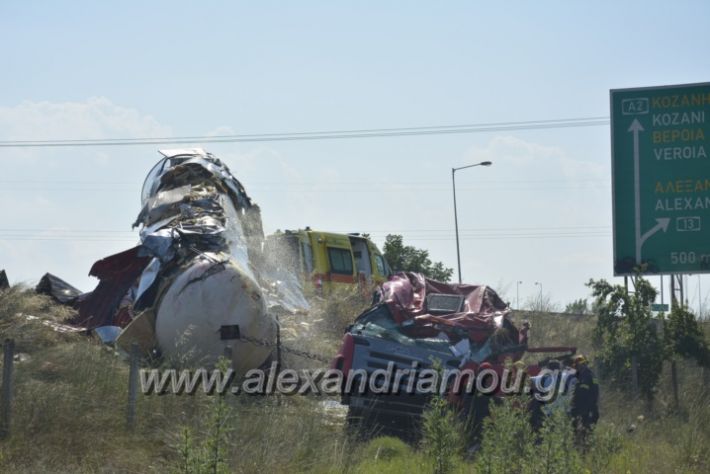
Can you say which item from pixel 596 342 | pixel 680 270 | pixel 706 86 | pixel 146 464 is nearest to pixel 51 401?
pixel 146 464

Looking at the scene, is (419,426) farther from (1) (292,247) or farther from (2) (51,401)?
(1) (292,247)

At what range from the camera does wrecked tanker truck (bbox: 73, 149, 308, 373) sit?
14.6m

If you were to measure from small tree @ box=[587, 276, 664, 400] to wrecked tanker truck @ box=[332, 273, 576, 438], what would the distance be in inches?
151

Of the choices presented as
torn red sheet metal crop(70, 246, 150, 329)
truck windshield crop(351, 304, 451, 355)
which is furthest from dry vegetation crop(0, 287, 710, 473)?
torn red sheet metal crop(70, 246, 150, 329)

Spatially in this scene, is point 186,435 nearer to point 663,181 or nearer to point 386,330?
point 386,330

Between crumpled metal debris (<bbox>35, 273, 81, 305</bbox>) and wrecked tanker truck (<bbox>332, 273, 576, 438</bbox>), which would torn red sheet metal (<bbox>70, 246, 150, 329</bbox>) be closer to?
crumpled metal debris (<bbox>35, 273, 81, 305</bbox>)

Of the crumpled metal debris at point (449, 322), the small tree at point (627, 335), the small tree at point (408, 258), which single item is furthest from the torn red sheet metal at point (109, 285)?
the small tree at point (408, 258)

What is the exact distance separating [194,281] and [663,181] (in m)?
9.25

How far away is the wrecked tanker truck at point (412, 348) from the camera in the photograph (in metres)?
12.5

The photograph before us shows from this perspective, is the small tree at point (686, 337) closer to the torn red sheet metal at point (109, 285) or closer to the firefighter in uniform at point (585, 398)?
the firefighter in uniform at point (585, 398)

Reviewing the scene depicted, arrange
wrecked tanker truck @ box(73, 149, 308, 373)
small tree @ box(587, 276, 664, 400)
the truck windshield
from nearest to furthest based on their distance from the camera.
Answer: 1. the truck windshield
2. wrecked tanker truck @ box(73, 149, 308, 373)
3. small tree @ box(587, 276, 664, 400)

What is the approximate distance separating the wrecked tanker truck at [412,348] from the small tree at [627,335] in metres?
3.82

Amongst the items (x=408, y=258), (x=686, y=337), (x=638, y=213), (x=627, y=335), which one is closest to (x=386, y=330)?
(x=627, y=335)

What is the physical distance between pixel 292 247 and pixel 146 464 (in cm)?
1475
